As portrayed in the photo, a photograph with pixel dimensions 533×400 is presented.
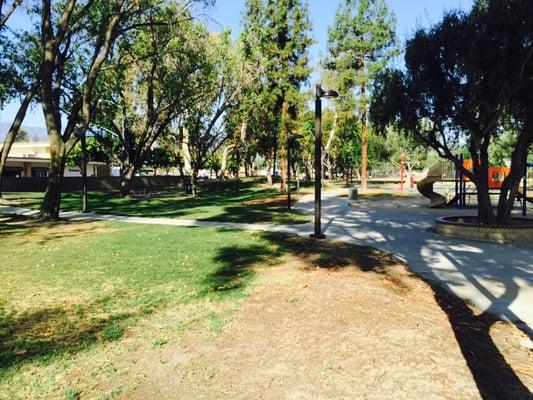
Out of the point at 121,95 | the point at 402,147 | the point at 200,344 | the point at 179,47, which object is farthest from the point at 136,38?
the point at 402,147

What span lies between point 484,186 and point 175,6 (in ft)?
49.9

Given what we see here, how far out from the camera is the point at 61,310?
5.95 meters

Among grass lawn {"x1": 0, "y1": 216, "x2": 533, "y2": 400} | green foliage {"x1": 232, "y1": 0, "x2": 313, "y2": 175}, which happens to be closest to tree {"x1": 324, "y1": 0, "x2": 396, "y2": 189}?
green foliage {"x1": 232, "y1": 0, "x2": 313, "y2": 175}

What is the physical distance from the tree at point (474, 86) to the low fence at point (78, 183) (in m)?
34.8

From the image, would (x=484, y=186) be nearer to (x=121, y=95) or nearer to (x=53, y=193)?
(x=53, y=193)

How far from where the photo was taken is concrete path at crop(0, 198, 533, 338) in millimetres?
6753

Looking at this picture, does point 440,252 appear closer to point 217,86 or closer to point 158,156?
point 217,86

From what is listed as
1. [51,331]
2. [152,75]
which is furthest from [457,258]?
[152,75]

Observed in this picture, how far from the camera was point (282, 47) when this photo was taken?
A: 3172 centimetres

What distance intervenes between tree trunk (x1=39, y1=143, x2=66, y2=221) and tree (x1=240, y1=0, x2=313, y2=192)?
17.6m

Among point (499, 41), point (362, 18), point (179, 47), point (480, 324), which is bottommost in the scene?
point (480, 324)

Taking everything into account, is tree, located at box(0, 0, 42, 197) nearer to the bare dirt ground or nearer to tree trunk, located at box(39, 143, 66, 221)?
tree trunk, located at box(39, 143, 66, 221)

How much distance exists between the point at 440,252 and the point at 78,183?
4029cm

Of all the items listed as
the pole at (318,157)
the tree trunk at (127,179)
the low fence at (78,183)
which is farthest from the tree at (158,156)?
the pole at (318,157)
